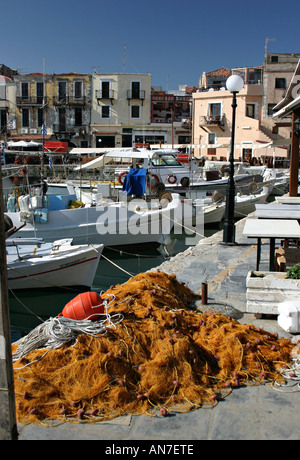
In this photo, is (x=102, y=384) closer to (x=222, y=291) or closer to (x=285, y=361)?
(x=285, y=361)

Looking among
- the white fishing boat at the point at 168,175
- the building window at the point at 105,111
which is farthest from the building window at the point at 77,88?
the white fishing boat at the point at 168,175

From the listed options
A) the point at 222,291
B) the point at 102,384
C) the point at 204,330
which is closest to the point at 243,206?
the point at 222,291

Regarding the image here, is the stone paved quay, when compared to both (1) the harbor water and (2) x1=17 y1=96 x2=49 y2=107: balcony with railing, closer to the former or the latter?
(1) the harbor water

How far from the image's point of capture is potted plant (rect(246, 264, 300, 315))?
5.70 m

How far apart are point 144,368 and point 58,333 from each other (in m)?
0.97

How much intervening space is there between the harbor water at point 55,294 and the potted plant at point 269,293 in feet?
9.52

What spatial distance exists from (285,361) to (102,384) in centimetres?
200

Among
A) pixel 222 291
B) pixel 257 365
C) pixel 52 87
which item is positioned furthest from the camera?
pixel 52 87

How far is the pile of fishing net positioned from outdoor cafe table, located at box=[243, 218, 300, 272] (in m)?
1.54

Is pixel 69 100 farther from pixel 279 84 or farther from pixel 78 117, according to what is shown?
pixel 279 84

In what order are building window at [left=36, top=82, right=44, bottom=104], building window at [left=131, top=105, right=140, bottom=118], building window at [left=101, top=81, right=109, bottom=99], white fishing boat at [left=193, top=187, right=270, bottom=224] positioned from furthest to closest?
building window at [left=131, top=105, right=140, bottom=118]
building window at [left=36, top=82, right=44, bottom=104]
building window at [left=101, top=81, right=109, bottom=99]
white fishing boat at [left=193, top=187, right=270, bottom=224]

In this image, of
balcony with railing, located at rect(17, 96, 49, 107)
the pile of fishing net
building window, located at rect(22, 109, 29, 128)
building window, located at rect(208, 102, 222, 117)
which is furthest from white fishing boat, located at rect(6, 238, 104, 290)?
building window, located at rect(22, 109, 29, 128)

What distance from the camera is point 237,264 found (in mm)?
8852

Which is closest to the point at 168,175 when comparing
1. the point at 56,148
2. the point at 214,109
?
the point at 56,148
